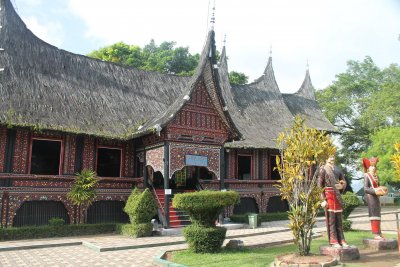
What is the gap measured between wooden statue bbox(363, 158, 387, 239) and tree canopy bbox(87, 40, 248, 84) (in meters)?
25.7

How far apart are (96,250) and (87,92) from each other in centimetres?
803

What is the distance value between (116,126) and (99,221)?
3834mm

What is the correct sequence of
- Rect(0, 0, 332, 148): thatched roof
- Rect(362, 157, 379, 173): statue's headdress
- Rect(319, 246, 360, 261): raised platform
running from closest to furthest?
Rect(319, 246, 360, 261): raised platform → Rect(362, 157, 379, 173): statue's headdress → Rect(0, 0, 332, 148): thatched roof

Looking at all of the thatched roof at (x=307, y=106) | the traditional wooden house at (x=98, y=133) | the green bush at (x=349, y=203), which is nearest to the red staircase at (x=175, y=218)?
the traditional wooden house at (x=98, y=133)

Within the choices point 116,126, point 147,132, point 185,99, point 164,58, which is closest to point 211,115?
point 185,99

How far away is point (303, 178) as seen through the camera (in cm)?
784

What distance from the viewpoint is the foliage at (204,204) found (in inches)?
381

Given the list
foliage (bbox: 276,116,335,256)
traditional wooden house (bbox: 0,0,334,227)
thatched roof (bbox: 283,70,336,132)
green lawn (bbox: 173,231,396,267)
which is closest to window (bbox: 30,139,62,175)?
traditional wooden house (bbox: 0,0,334,227)

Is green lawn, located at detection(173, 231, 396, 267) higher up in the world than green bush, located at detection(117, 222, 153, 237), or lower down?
lower down

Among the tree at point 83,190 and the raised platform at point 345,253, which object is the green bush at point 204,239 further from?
the tree at point 83,190

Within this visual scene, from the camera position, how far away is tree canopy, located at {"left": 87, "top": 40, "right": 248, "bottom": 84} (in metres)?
35.7

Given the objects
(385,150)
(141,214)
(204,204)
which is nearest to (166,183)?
(141,214)

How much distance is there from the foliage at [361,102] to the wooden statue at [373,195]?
22.8m

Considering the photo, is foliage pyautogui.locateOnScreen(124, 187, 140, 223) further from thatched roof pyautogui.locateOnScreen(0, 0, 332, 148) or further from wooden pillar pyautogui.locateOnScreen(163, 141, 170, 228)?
thatched roof pyautogui.locateOnScreen(0, 0, 332, 148)
